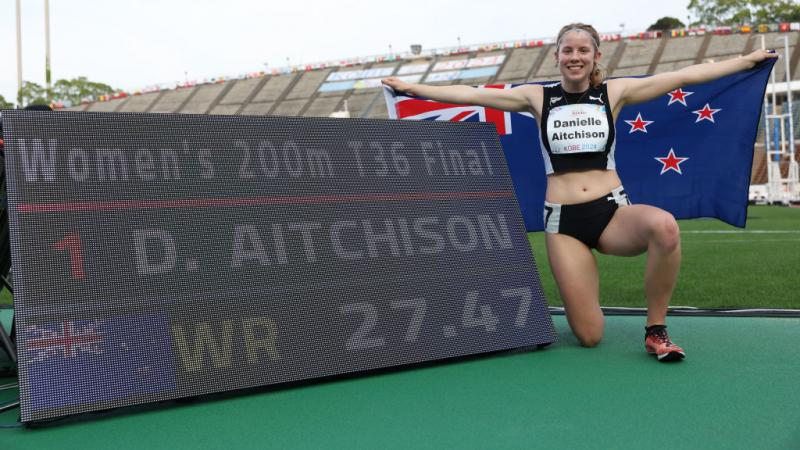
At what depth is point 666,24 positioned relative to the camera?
83375 millimetres

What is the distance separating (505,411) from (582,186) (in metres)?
1.77

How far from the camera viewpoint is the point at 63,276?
3.31 meters

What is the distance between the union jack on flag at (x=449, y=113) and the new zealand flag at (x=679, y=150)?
0.01 metres

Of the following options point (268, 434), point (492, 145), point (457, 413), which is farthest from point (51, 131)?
point (492, 145)

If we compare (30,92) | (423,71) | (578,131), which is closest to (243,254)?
(578,131)

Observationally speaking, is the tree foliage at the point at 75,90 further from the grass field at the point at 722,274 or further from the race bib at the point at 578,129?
the race bib at the point at 578,129

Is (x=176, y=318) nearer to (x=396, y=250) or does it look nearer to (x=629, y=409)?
(x=396, y=250)

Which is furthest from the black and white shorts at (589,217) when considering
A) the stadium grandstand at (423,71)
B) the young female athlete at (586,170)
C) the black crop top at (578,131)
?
the stadium grandstand at (423,71)

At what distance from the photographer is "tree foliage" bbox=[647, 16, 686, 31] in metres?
82.1

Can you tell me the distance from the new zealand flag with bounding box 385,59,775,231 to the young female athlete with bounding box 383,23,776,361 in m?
1.37

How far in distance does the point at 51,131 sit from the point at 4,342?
3.93 ft

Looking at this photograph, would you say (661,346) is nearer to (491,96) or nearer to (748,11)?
(491,96)

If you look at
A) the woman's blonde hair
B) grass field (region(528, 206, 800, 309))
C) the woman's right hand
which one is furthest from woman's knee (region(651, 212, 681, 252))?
grass field (region(528, 206, 800, 309))

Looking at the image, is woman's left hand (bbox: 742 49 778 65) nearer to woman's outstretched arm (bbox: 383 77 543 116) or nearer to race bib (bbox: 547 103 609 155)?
race bib (bbox: 547 103 609 155)
